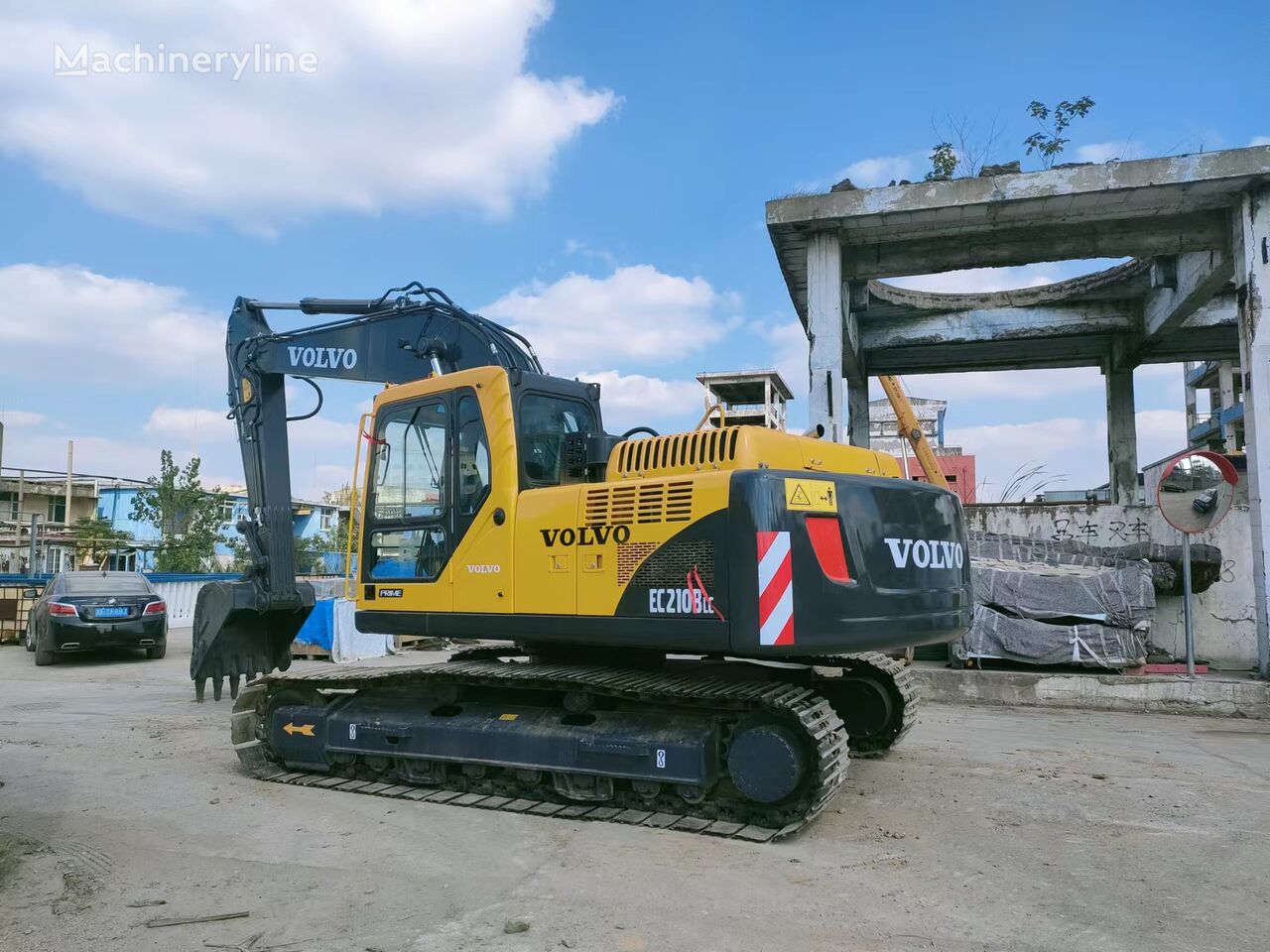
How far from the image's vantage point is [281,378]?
7570 mm

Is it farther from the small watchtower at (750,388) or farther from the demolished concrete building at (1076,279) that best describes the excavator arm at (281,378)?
the small watchtower at (750,388)

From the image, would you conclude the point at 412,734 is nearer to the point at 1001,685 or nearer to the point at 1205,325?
the point at 1001,685

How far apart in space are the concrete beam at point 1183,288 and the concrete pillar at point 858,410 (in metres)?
4.99

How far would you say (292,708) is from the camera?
→ 6602 mm

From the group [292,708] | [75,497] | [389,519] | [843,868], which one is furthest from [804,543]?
[75,497]

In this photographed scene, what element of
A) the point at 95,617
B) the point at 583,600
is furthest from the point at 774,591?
the point at 95,617

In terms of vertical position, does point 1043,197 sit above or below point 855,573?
above

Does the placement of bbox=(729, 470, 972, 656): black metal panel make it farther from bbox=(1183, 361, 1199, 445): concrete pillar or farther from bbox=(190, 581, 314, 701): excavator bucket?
bbox=(1183, 361, 1199, 445): concrete pillar

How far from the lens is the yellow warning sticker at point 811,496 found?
4783 mm

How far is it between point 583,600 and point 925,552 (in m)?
2.03

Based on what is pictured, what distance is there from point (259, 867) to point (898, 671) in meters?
4.37

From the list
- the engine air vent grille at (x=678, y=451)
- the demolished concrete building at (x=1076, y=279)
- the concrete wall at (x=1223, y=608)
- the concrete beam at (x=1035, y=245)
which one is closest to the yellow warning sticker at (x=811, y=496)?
the engine air vent grille at (x=678, y=451)

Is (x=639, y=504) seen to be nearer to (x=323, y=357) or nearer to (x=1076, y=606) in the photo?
(x=323, y=357)

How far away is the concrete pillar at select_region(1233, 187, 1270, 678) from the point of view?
32.6 feet
